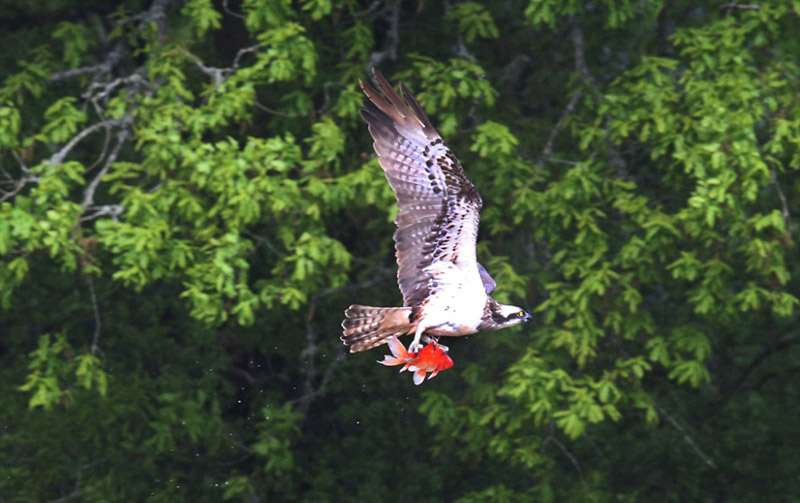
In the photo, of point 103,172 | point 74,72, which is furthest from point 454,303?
point 74,72

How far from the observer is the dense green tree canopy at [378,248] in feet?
31.3

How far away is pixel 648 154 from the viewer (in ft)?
34.7

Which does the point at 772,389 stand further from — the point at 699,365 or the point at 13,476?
the point at 13,476

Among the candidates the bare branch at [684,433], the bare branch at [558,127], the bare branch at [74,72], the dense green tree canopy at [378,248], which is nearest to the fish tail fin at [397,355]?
the dense green tree canopy at [378,248]

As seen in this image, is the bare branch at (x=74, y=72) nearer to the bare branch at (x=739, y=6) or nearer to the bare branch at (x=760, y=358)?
the bare branch at (x=739, y=6)

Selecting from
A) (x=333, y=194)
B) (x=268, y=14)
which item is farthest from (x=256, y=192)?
(x=268, y=14)

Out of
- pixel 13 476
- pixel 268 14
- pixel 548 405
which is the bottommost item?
pixel 13 476

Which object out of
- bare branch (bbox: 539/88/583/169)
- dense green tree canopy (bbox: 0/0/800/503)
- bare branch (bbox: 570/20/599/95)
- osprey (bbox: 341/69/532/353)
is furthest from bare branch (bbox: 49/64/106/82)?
osprey (bbox: 341/69/532/353)

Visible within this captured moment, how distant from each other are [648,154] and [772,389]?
7.82 feet

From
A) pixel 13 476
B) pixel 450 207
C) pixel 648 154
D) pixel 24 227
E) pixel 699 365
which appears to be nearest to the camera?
pixel 450 207

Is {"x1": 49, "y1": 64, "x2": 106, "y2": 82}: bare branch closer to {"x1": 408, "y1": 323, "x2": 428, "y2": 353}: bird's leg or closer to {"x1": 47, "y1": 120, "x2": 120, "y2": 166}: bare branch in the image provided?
{"x1": 47, "y1": 120, "x2": 120, "y2": 166}: bare branch

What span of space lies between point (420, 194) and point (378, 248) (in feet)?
11.5

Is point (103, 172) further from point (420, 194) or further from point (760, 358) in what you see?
point (760, 358)

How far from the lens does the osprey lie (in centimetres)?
766
